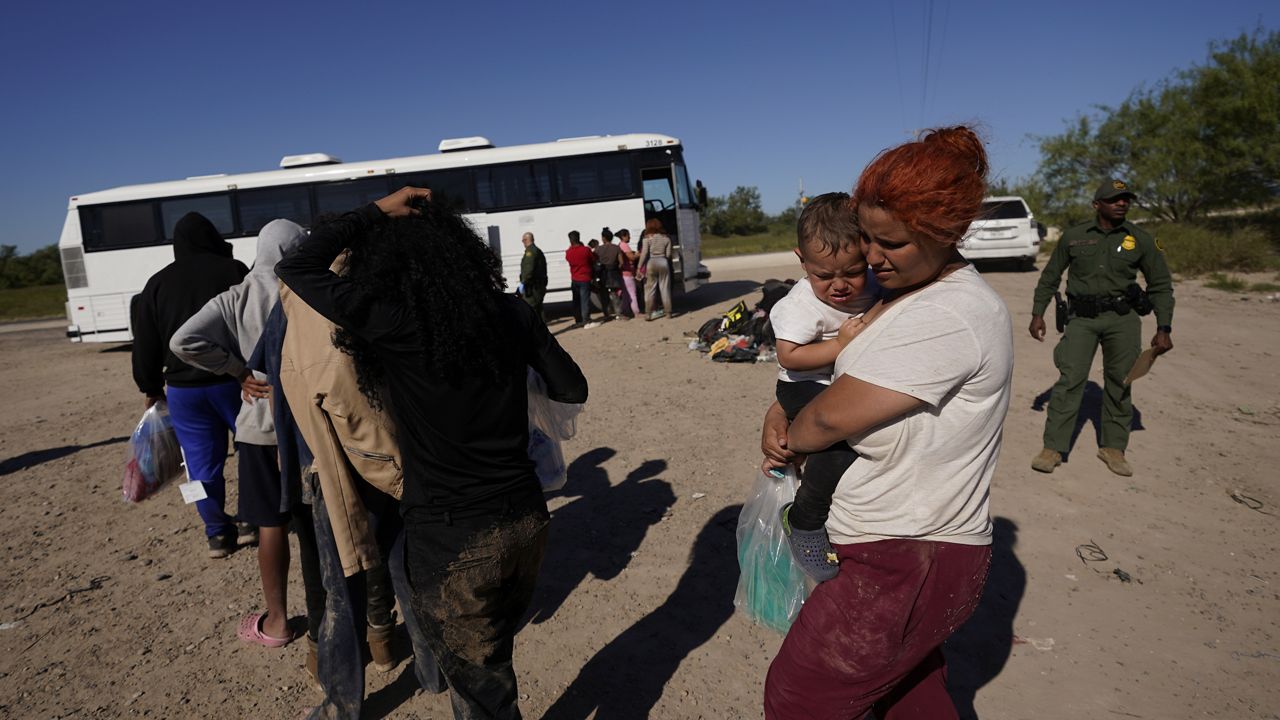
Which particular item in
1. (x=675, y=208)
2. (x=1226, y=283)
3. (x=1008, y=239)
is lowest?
(x=1226, y=283)

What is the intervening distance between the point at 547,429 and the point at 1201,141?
24.4 metres

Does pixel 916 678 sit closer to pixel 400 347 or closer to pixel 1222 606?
pixel 400 347

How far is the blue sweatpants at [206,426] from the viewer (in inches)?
158

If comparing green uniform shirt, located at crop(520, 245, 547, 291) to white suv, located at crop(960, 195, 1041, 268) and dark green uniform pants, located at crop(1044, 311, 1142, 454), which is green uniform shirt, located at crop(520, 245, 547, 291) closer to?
dark green uniform pants, located at crop(1044, 311, 1142, 454)

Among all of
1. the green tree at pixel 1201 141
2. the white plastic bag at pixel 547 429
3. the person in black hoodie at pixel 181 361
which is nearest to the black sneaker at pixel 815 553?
the white plastic bag at pixel 547 429

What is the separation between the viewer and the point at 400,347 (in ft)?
6.37

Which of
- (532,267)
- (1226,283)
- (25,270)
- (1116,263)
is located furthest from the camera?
(25,270)

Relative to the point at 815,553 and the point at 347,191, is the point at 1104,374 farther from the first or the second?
the point at 347,191

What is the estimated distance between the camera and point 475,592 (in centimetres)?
202

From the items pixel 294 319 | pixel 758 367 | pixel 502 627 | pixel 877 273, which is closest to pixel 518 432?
pixel 502 627

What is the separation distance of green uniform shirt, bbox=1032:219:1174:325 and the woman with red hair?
13.0 feet

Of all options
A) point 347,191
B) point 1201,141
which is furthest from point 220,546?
point 1201,141

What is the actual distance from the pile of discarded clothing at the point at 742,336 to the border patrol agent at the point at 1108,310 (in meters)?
3.65

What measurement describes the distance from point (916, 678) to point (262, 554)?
9.72ft
